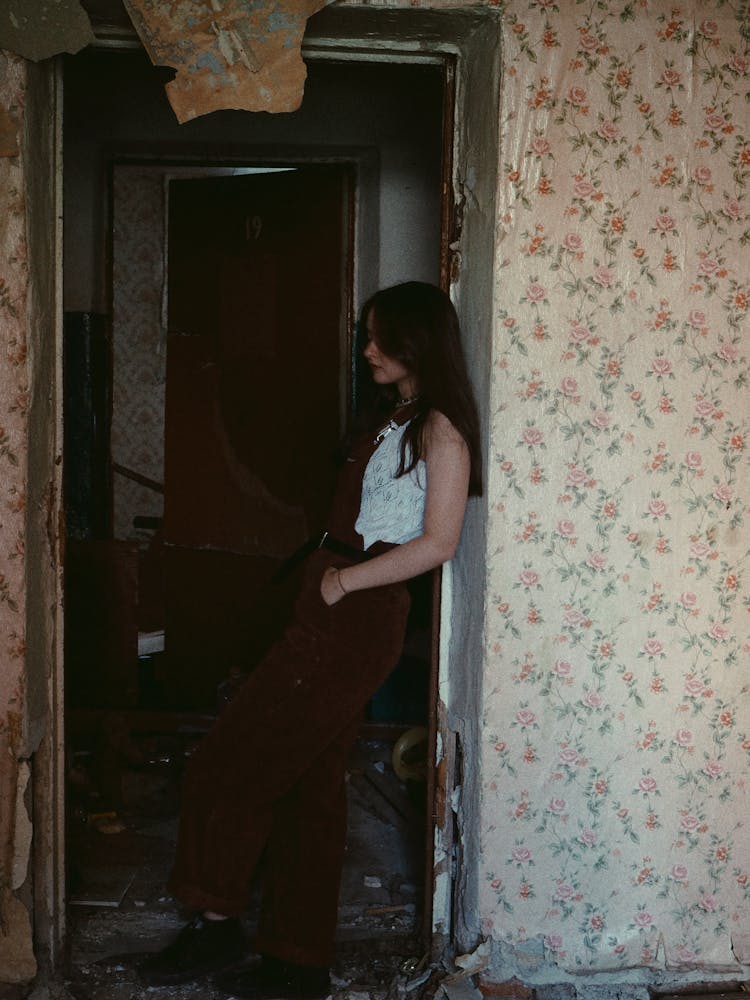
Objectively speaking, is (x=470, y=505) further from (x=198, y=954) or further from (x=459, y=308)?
(x=198, y=954)

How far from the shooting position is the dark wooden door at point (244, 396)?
4.10 m

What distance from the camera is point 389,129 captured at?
4.04 meters

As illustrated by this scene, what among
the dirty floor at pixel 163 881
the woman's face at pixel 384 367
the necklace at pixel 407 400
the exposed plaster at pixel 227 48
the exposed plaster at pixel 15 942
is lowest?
the dirty floor at pixel 163 881

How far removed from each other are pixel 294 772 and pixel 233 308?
2470 mm

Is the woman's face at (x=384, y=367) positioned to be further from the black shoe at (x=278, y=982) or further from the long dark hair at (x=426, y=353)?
the black shoe at (x=278, y=982)

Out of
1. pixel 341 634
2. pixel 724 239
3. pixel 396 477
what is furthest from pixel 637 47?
pixel 341 634

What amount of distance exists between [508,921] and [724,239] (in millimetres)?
1672

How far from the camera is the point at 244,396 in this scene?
13.9 ft

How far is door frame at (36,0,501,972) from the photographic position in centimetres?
223

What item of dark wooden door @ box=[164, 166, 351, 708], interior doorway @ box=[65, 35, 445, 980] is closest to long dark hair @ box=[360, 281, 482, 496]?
interior doorway @ box=[65, 35, 445, 980]

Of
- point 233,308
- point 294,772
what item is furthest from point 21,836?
point 233,308

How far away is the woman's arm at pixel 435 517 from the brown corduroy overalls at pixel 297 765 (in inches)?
3.8

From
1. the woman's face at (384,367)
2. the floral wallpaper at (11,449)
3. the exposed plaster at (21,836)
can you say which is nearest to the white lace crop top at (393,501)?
the woman's face at (384,367)

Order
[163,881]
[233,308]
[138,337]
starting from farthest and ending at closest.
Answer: [138,337], [233,308], [163,881]
